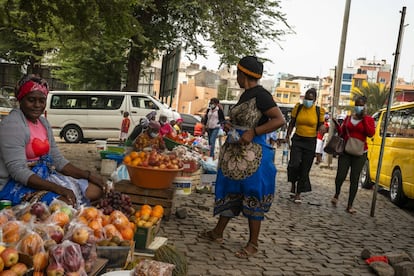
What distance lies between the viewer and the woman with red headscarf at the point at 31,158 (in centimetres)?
370

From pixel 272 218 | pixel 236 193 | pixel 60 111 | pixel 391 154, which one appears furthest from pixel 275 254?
pixel 60 111

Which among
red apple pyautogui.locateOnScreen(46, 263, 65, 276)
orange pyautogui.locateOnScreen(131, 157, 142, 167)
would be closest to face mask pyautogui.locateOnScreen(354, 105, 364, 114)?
orange pyautogui.locateOnScreen(131, 157, 142, 167)

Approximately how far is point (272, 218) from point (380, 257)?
7.17 feet

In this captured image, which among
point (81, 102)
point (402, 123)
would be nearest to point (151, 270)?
point (402, 123)

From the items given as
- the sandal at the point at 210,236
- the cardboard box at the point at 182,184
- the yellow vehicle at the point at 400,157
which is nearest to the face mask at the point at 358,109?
the yellow vehicle at the point at 400,157

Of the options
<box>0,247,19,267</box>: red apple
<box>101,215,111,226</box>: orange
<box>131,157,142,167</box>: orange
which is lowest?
<box>101,215,111,226</box>: orange

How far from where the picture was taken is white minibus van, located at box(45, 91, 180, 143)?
1819 centimetres

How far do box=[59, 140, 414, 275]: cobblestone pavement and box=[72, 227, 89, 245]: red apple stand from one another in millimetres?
1701

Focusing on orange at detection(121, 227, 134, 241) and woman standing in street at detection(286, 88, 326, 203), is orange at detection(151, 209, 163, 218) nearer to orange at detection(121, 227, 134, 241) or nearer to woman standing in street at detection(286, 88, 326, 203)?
orange at detection(121, 227, 134, 241)

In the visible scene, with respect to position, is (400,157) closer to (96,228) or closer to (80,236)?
(96,228)

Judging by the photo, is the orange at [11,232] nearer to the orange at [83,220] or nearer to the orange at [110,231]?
the orange at [83,220]

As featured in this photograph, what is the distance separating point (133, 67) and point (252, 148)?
14.9m

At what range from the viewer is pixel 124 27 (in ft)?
27.4

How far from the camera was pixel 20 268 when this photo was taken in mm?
2469
